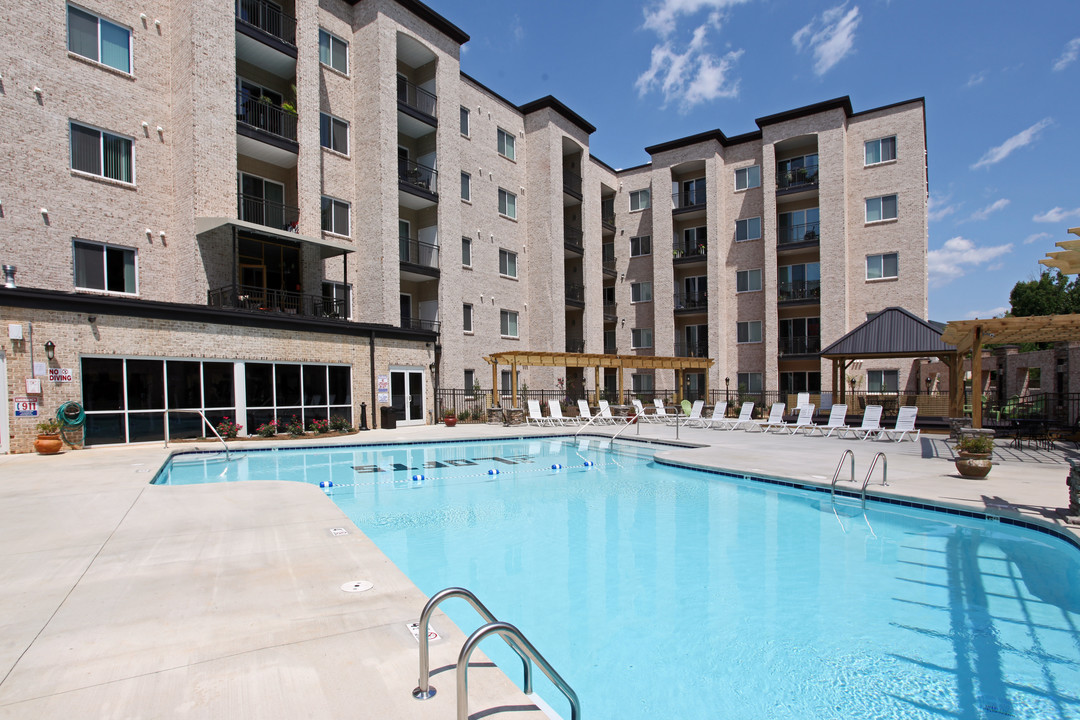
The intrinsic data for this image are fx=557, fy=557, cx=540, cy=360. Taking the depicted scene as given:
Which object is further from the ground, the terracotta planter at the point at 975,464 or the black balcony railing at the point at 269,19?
the black balcony railing at the point at 269,19

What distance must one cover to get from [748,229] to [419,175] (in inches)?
732

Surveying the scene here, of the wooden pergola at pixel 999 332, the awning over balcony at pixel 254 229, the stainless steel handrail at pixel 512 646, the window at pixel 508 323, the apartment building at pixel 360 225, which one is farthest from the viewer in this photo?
the window at pixel 508 323

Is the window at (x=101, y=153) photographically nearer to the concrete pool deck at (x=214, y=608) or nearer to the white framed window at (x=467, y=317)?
the concrete pool deck at (x=214, y=608)

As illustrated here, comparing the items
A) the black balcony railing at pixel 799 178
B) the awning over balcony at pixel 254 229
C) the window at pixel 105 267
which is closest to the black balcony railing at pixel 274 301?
the awning over balcony at pixel 254 229

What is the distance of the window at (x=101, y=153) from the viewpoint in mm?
15859

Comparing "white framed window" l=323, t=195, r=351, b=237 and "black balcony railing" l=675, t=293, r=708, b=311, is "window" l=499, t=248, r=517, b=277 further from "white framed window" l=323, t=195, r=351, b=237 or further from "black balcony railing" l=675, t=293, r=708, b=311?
"black balcony railing" l=675, t=293, r=708, b=311

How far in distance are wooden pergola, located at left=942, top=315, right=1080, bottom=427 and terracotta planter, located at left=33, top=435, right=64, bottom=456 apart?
64.9ft

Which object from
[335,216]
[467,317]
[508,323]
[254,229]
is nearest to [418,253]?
[467,317]

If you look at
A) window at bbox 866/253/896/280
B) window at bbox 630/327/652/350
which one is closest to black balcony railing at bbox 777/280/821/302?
window at bbox 866/253/896/280

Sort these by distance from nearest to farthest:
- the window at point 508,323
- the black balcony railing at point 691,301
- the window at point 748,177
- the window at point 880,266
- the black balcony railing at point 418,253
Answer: the black balcony railing at point 418,253
the window at point 880,266
the window at point 508,323
the window at point 748,177
the black balcony railing at point 691,301

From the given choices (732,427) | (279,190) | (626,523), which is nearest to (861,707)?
(626,523)

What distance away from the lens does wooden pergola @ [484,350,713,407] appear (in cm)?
2312

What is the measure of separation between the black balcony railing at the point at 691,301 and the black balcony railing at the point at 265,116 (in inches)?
892

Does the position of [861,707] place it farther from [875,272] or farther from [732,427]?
[875,272]
